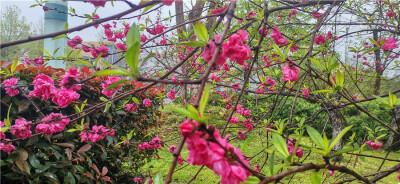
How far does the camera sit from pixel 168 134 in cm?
711

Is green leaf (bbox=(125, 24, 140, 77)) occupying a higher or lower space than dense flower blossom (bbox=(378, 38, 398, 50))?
lower

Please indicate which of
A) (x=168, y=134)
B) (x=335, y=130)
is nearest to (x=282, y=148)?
(x=335, y=130)

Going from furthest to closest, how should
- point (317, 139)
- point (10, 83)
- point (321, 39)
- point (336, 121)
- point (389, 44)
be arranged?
1. point (336, 121)
2. point (321, 39)
3. point (389, 44)
4. point (10, 83)
5. point (317, 139)

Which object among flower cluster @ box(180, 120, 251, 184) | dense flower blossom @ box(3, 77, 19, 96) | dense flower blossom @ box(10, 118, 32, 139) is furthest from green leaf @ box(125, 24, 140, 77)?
dense flower blossom @ box(3, 77, 19, 96)

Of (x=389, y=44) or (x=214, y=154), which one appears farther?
(x=389, y=44)

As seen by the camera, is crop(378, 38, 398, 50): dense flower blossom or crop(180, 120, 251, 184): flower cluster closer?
crop(180, 120, 251, 184): flower cluster

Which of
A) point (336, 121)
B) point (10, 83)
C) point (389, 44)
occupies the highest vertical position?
point (389, 44)

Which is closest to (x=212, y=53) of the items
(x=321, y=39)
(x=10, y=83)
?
(x=10, y=83)

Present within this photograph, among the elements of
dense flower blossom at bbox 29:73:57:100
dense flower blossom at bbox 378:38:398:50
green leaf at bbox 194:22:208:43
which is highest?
dense flower blossom at bbox 378:38:398:50

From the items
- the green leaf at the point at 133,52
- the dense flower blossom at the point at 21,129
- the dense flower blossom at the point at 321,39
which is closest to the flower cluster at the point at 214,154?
the green leaf at the point at 133,52

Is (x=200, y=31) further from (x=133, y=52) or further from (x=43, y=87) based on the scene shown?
(x=43, y=87)

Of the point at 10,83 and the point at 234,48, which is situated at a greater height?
the point at 234,48

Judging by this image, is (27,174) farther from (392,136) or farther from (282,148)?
(392,136)

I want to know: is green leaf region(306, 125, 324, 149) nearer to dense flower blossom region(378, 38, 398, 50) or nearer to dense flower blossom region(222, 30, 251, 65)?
dense flower blossom region(222, 30, 251, 65)
